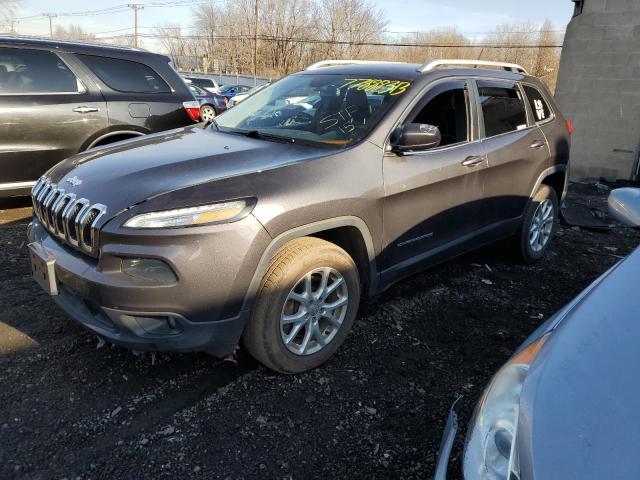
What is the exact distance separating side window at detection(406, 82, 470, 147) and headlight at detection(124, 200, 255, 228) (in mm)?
1616

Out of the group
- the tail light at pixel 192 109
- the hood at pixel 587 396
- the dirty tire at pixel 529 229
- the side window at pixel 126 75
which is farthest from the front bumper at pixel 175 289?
the tail light at pixel 192 109

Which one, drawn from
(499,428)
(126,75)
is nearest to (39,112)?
(126,75)

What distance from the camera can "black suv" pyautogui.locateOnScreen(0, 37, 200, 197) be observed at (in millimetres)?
4988

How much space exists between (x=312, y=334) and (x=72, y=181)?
1538 millimetres

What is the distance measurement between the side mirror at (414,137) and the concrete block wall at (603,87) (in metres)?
7.66

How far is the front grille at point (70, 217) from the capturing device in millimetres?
2404

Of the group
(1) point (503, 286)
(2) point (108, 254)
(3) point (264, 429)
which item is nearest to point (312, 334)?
(3) point (264, 429)

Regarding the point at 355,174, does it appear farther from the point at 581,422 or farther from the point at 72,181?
the point at 581,422

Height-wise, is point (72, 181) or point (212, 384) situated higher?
point (72, 181)

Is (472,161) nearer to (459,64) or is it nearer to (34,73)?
(459,64)

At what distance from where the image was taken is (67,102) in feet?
17.2

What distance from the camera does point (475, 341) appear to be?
341cm

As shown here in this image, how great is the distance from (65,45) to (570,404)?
5.80 metres

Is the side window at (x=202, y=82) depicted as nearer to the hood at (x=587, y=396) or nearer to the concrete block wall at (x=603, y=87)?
the concrete block wall at (x=603, y=87)
